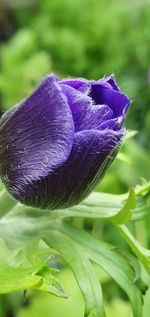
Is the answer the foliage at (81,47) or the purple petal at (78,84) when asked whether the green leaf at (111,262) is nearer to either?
the purple petal at (78,84)

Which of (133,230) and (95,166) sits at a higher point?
(95,166)

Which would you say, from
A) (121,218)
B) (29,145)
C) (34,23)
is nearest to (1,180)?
(29,145)

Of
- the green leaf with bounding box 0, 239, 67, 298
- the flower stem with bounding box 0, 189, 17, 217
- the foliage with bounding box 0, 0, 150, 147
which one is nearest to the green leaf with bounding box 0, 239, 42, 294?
the green leaf with bounding box 0, 239, 67, 298

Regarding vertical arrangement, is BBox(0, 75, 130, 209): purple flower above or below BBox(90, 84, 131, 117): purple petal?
below

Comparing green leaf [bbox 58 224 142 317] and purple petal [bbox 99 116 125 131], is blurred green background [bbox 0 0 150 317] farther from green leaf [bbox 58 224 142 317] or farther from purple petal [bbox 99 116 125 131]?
purple petal [bbox 99 116 125 131]

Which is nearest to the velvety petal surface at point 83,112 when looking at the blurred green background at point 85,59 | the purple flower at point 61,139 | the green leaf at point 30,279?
the purple flower at point 61,139

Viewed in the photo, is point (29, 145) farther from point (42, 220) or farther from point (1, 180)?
point (42, 220)

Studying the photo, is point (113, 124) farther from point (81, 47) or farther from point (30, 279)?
point (81, 47)
